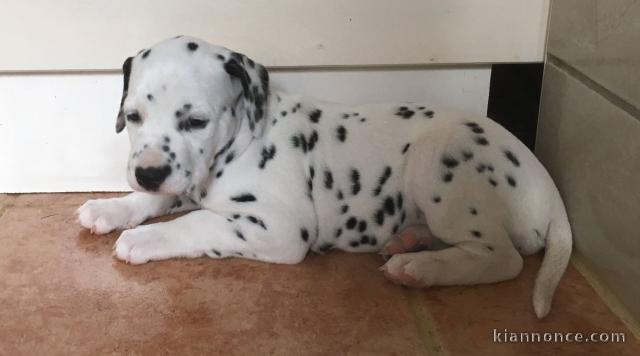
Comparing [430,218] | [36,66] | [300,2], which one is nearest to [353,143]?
[430,218]

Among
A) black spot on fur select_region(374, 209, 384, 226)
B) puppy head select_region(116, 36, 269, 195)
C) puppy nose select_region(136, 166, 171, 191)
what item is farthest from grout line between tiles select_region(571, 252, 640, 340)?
puppy nose select_region(136, 166, 171, 191)

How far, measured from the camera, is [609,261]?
2.00 meters

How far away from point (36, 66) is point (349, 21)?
1.06 metres

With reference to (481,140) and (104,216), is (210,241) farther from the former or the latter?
(481,140)

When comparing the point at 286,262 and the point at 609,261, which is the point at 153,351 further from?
the point at 609,261

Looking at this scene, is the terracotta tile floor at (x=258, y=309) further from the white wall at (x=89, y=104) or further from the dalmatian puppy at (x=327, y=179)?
the white wall at (x=89, y=104)

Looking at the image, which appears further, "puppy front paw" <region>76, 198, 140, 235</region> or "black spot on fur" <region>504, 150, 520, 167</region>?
"puppy front paw" <region>76, 198, 140, 235</region>

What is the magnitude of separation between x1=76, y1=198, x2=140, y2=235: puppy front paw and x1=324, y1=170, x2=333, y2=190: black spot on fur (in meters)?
0.68

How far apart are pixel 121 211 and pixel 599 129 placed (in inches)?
59.1

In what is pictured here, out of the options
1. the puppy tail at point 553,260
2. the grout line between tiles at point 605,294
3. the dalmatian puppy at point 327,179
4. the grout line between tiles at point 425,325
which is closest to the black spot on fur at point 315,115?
the dalmatian puppy at point 327,179

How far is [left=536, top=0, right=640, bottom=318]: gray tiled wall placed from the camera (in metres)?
1.87

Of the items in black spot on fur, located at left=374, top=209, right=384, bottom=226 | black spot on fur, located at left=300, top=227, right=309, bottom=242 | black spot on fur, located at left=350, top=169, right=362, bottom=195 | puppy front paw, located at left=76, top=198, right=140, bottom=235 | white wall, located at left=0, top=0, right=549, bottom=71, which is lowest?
puppy front paw, located at left=76, top=198, right=140, bottom=235

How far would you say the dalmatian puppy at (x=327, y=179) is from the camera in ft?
6.46

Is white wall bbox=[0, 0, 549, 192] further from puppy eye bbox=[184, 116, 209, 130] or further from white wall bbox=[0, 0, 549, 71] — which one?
puppy eye bbox=[184, 116, 209, 130]
